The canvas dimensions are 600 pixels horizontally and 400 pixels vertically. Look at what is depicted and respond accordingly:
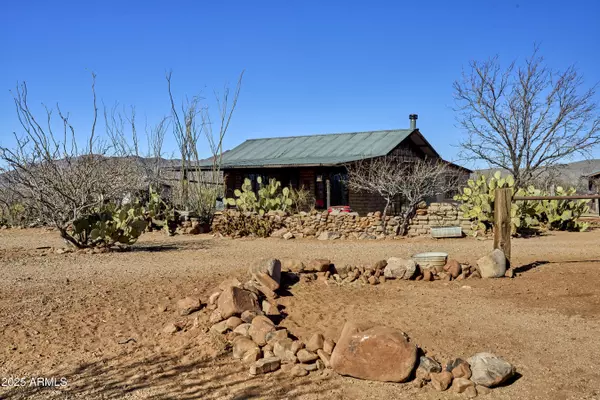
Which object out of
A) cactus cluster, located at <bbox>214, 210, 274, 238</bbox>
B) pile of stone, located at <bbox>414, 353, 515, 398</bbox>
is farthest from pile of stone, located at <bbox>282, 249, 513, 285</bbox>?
cactus cluster, located at <bbox>214, 210, 274, 238</bbox>

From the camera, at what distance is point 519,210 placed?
15141mm

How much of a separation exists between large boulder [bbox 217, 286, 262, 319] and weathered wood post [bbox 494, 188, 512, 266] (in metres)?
4.73

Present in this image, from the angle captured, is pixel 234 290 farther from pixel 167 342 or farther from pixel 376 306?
pixel 376 306

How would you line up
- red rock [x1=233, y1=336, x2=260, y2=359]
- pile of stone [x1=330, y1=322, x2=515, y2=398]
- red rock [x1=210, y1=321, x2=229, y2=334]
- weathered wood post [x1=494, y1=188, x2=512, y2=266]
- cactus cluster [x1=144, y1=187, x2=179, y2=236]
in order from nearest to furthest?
pile of stone [x1=330, y1=322, x2=515, y2=398]
red rock [x1=233, y1=336, x2=260, y2=359]
red rock [x1=210, y1=321, x2=229, y2=334]
weathered wood post [x1=494, y1=188, x2=512, y2=266]
cactus cluster [x1=144, y1=187, x2=179, y2=236]

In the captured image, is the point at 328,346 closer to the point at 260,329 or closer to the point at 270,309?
the point at 260,329

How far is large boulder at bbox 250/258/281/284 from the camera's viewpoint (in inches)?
298

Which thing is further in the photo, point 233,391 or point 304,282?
point 304,282

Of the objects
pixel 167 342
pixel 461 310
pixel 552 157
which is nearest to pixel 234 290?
pixel 167 342

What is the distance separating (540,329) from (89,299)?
541 centimetres

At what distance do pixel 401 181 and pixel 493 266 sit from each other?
10.2 m

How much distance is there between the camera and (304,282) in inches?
316

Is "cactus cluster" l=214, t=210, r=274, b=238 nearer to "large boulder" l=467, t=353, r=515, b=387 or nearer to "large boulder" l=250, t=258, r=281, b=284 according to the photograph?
"large boulder" l=250, t=258, r=281, b=284

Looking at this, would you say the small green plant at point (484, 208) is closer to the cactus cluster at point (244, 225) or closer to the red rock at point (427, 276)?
the cactus cluster at point (244, 225)

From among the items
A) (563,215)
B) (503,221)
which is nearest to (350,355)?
(503,221)
